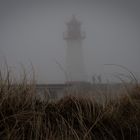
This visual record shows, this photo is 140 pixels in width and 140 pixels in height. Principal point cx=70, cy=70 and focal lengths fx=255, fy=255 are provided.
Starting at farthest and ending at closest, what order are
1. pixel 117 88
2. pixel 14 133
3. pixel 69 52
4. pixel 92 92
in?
pixel 69 52 < pixel 117 88 < pixel 92 92 < pixel 14 133

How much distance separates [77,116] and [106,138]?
0.49 ft

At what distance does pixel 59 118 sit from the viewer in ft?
3.34

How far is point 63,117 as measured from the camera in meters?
1.03

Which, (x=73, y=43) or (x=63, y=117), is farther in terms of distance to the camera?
(x=73, y=43)

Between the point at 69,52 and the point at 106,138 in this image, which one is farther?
the point at 69,52

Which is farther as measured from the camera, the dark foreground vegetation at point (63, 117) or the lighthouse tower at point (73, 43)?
the lighthouse tower at point (73, 43)

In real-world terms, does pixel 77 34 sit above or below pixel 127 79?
above

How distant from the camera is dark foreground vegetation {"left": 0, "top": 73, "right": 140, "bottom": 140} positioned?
928mm

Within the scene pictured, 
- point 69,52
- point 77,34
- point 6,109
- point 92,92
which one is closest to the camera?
point 6,109

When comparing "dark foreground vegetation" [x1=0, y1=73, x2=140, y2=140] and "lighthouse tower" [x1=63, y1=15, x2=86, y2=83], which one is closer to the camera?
"dark foreground vegetation" [x1=0, y1=73, x2=140, y2=140]

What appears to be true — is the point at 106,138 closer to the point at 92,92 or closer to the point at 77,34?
the point at 92,92

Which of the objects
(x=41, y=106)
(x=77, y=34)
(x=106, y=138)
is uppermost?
(x=77, y=34)

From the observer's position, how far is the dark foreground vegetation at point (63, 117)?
0.93 m

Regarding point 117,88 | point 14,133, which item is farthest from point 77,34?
point 14,133
